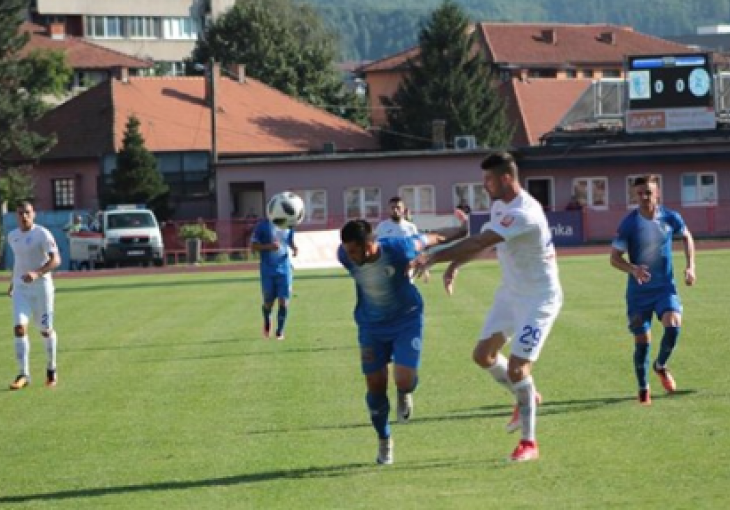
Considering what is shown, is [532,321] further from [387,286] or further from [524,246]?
[387,286]

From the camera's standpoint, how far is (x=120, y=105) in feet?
255

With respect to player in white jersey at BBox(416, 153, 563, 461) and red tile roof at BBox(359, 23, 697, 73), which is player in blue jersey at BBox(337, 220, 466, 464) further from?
red tile roof at BBox(359, 23, 697, 73)

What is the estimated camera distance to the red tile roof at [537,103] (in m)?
90.4

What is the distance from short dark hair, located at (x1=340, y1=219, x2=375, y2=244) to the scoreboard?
2197 inches

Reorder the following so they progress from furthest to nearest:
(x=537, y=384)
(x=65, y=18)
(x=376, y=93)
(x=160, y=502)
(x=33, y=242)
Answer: (x=65, y=18) → (x=376, y=93) → (x=33, y=242) → (x=537, y=384) → (x=160, y=502)

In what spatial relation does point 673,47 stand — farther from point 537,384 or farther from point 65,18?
point 537,384

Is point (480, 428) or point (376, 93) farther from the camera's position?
point (376, 93)

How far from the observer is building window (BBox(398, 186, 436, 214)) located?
7062 cm

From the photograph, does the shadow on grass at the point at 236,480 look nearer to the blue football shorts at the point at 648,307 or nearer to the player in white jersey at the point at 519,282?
the player in white jersey at the point at 519,282

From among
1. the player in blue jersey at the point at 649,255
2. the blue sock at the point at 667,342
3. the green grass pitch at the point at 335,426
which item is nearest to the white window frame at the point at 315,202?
the green grass pitch at the point at 335,426

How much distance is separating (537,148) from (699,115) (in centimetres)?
691

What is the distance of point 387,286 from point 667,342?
4563mm

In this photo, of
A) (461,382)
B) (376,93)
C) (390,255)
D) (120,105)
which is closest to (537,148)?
(120,105)

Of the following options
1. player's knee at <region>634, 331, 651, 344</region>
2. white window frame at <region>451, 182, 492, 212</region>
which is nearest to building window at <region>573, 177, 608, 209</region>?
white window frame at <region>451, 182, 492, 212</region>
